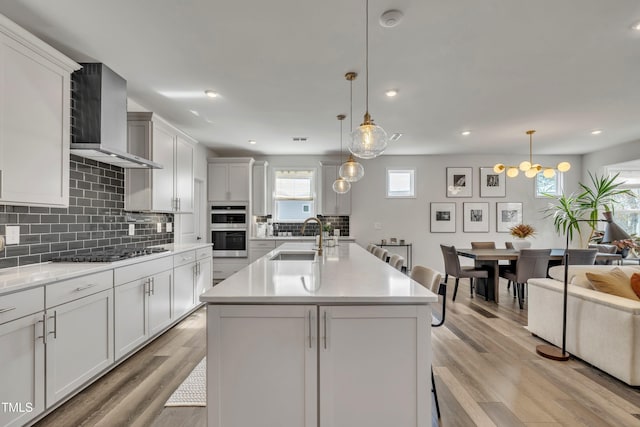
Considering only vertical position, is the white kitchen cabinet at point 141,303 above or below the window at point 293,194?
below

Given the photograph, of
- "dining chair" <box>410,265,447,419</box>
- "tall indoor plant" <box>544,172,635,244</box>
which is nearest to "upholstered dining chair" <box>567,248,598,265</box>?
"tall indoor plant" <box>544,172,635,244</box>

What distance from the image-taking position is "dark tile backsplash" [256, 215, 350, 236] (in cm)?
655

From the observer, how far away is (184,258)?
11.8 ft

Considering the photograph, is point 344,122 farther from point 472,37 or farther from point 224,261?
point 224,261

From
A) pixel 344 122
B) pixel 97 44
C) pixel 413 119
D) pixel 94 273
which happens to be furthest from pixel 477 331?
pixel 97 44

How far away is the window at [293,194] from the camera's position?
6539 mm

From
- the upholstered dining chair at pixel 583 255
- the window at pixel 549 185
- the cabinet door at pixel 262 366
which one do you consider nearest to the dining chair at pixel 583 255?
the upholstered dining chair at pixel 583 255

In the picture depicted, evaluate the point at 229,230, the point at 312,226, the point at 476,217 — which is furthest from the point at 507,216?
the point at 229,230

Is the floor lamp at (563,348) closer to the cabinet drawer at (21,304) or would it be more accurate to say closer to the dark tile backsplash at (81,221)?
the cabinet drawer at (21,304)

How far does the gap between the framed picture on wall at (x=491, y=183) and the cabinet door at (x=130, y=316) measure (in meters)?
6.53

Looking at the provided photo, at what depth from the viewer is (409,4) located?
6.30 feet

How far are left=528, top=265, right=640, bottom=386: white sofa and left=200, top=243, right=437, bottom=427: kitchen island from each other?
6.22ft

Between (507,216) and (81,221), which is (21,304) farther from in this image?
(507,216)

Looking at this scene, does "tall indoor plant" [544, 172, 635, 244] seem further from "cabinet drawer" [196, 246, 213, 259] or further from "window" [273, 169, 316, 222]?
"cabinet drawer" [196, 246, 213, 259]
